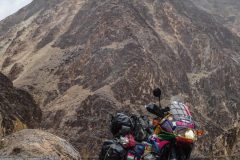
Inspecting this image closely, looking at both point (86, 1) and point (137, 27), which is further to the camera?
point (86, 1)

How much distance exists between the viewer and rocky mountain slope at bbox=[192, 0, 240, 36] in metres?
113

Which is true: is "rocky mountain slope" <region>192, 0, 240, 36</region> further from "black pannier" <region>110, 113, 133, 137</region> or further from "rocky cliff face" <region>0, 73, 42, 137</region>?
"black pannier" <region>110, 113, 133, 137</region>

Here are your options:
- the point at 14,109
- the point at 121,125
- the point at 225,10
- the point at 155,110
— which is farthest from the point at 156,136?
the point at 225,10

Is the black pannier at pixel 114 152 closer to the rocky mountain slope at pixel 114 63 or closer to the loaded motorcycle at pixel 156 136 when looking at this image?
the loaded motorcycle at pixel 156 136

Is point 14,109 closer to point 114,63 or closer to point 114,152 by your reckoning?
point 114,63

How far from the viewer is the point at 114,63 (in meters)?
67.8

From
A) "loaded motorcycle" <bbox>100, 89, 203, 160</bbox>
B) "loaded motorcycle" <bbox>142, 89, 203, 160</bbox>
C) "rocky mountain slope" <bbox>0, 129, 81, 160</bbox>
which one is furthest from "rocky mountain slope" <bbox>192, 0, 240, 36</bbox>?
"loaded motorcycle" <bbox>142, 89, 203, 160</bbox>

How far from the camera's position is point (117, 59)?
225 ft

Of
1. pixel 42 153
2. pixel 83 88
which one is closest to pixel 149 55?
pixel 83 88

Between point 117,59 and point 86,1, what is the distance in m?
21.0

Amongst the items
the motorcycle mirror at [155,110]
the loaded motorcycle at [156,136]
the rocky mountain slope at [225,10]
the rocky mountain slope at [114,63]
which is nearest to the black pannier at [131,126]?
the loaded motorcycle at [156,136]

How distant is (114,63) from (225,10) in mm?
59226

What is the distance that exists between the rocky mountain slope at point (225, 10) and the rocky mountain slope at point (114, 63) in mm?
21102

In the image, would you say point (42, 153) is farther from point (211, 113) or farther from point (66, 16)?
point (66, 16)
